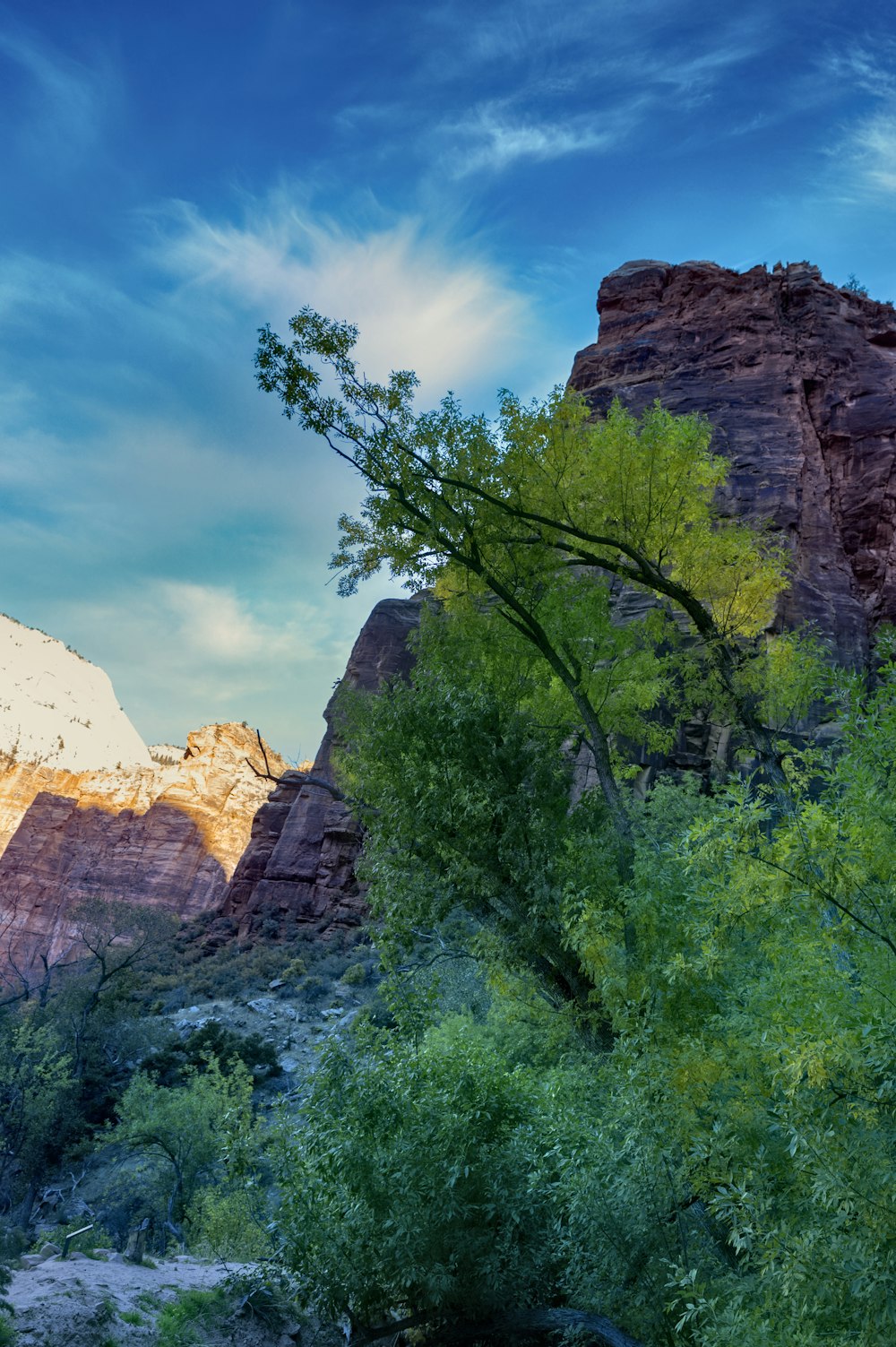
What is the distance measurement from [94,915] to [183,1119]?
14471 mm

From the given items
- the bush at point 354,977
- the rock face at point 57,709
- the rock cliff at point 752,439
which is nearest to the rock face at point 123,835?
the rock cliff at point 752,439

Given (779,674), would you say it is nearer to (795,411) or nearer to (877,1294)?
(877,1294)

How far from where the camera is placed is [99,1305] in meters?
9.30

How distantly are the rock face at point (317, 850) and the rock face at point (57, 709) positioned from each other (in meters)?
59.9

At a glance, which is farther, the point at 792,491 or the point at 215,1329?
the point at 792,491

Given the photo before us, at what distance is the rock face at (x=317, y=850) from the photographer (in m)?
42.4

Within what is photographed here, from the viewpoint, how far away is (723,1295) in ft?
20.0

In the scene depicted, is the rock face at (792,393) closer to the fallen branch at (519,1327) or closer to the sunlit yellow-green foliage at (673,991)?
the sunlit yellow-green foliage at (673,991)

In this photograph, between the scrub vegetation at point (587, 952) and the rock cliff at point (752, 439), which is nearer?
the scrub vegetation at point (587, 952)

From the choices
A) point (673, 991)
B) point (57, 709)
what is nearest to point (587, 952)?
point (673, 991)

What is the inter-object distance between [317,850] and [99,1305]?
35883mm

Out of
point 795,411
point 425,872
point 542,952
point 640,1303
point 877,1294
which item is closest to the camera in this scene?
point 877,1294

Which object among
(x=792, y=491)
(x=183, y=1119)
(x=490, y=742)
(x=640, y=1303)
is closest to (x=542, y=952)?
(x=490, y=742)

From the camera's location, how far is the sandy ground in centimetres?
859
